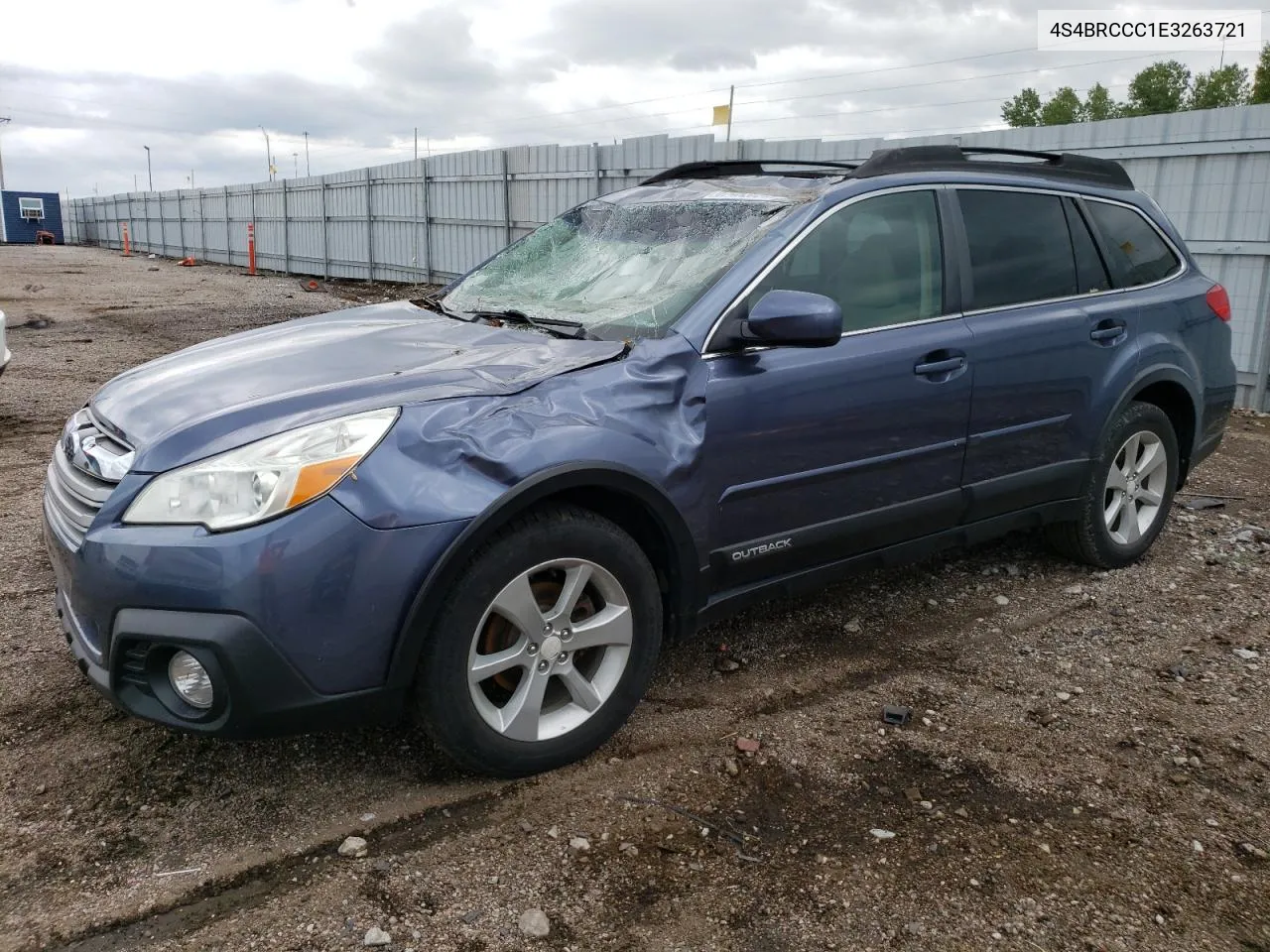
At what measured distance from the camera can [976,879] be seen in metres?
2.52

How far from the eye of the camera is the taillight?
189 inches

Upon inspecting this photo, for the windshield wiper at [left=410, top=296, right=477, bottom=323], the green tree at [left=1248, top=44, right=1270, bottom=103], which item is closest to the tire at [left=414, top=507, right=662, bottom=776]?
the windshield wiper at [left=410, top=296, right=477, bottom=323]

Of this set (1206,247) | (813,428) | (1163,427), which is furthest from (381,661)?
(1206,247)

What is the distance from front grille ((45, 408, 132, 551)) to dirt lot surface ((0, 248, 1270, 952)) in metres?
0.74

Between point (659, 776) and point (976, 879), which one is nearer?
point (976, 879)

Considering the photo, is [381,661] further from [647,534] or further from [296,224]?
[296,224]

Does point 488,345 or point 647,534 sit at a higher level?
point 488,345

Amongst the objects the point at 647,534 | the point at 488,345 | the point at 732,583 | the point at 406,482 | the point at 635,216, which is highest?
the point at 635,216

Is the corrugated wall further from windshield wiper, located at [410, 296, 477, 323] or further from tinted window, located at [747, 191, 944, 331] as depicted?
windshield wiper, located at [410, 296, 477, 323]

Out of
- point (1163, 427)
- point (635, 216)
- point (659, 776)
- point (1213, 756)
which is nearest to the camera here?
point (659, 776)

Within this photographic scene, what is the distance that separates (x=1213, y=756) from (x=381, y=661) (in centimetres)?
257

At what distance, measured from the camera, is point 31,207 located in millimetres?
58750

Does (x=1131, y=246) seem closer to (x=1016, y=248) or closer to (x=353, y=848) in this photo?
(x=1016, y=248)

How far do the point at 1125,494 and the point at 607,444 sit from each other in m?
2.99
